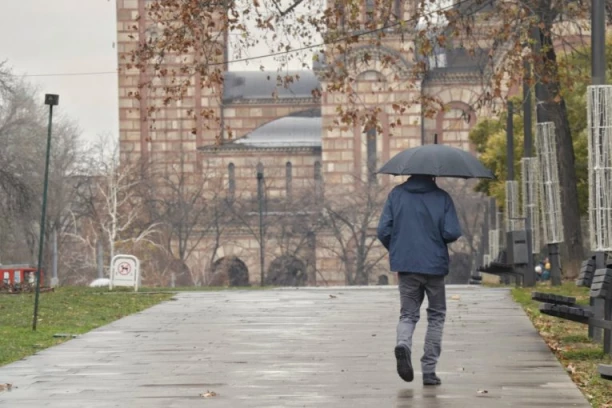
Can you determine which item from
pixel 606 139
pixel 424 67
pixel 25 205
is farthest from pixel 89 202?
pixel 606 139

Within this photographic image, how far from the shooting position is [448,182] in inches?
3691

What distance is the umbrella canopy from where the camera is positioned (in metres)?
15.4

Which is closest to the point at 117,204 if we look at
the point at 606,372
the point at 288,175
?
the point at 288,175

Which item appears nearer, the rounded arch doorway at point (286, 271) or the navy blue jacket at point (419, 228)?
the navy blue jacket at point (419, 228)

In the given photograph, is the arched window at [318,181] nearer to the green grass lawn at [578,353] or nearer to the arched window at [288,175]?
the arched window at [288,175]

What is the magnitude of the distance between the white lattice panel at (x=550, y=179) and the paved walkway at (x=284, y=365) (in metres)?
10.2

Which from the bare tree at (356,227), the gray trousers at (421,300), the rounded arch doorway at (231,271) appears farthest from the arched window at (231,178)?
the gray trousers at (421,300)

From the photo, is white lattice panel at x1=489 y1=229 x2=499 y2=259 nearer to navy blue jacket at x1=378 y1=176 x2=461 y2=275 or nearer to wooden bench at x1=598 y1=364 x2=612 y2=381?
navy blue jacket at x1=378 y1=176 x2=461 y2=275

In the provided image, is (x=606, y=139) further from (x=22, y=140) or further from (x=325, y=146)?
(x=325, y=146)

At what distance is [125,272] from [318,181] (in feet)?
200

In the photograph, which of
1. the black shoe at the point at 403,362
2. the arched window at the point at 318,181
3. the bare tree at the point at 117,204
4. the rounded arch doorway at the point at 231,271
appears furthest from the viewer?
the arched window at the point at 318,181

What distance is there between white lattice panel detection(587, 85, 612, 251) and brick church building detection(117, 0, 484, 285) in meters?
65.9

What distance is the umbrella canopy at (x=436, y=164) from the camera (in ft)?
50.4

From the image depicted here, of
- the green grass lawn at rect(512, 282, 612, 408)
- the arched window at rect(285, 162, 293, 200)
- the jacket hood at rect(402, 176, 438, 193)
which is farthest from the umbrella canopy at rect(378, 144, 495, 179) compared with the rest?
the arched window at rect(285, 162, 293, 200)
